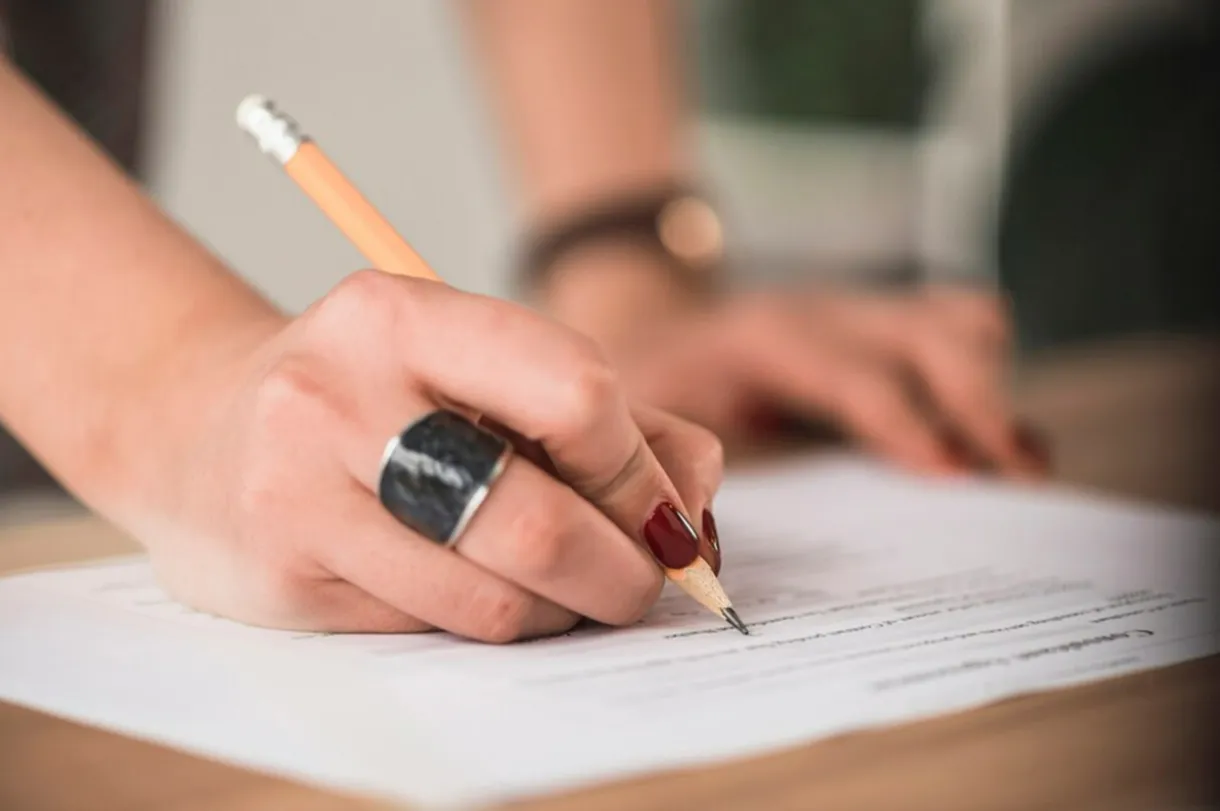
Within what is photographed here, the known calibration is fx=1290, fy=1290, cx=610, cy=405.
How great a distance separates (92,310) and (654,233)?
51 centimetres

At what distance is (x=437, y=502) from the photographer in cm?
33

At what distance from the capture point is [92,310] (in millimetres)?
416

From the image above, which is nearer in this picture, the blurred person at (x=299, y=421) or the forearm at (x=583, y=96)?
the blurred person at (x=299, y=421)

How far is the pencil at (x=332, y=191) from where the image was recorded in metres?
0.39

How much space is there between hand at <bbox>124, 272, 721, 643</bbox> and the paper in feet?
0.04

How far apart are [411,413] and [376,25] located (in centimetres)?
160

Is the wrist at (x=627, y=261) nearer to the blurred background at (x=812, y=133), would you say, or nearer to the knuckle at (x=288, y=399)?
the blurred background at (x=812, y=133)

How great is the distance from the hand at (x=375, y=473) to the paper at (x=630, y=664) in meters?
0.01

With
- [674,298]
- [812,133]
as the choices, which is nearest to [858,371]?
[674,298]

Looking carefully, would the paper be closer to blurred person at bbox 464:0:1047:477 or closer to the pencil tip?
the pencil tip

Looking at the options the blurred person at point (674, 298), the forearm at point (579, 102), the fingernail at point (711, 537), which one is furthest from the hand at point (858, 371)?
the fingernail at point (711, 537)

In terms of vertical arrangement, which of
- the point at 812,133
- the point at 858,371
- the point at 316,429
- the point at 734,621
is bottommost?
the point at 812,133

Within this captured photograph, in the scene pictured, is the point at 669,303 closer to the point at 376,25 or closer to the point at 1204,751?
the point at 1204,751

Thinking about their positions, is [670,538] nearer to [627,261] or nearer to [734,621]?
[734,621]
